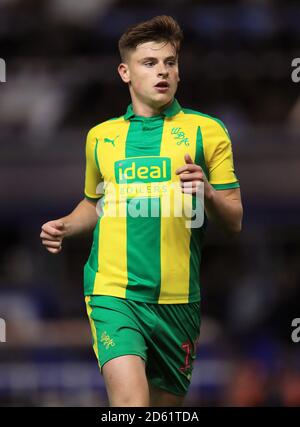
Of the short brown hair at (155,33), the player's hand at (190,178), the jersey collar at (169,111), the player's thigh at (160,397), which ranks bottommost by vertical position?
the player's thigh at (160,397)

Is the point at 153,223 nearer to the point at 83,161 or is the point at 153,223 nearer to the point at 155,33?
the point at 155,33

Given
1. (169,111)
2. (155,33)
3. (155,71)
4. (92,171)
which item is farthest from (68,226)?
(155,33)

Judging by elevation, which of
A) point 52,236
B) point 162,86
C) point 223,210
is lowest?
point 52,236

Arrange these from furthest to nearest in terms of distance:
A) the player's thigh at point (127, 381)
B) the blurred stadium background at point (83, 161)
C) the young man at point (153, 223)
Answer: the blurred stadium background at point (83, 161), the young man at point (153, 223), the player's thigh at point (127, 381)

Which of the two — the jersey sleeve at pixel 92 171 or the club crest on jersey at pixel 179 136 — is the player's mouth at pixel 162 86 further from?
the jersey sleeve at pixel 92 171

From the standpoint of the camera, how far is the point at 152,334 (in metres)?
5.47

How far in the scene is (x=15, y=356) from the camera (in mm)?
11500

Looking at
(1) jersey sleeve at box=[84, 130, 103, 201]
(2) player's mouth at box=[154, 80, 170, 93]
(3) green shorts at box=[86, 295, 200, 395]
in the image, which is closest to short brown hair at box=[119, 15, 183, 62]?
(2) player's mouth at box=[154, 80, 170, 93]

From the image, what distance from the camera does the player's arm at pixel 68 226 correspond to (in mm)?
5480

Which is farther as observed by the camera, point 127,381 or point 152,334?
point 152,334

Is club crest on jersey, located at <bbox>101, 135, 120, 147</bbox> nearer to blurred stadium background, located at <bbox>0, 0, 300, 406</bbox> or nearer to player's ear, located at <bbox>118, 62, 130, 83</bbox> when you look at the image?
player's ear, located at <bbox>118, 62, 130, 83</bbox>

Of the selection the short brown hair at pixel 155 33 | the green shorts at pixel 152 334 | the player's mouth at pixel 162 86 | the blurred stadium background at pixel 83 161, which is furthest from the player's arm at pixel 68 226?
the blurred stadium background at pixel 83 161

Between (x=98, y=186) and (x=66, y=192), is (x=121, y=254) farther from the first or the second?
(x=66, y=192)

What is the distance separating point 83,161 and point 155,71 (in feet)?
22.2
